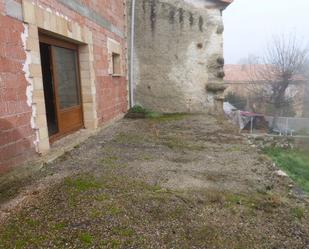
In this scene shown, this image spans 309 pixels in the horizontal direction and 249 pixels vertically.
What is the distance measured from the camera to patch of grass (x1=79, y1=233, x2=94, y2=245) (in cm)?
183

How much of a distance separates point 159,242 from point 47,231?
86 cm

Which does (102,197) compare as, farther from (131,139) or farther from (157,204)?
(131,139)

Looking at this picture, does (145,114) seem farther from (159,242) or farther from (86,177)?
(159,242)

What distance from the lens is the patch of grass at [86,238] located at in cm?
183

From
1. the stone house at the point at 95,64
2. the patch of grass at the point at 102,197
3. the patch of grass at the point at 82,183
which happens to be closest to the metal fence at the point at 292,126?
the stone house at the point at 95,64

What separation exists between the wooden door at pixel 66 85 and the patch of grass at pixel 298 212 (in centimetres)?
352

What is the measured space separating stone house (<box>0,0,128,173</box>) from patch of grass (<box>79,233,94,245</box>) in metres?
1.43

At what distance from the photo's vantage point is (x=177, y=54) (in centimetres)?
852

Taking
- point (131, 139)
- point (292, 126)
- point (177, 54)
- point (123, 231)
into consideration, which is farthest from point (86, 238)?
point (292, 126)

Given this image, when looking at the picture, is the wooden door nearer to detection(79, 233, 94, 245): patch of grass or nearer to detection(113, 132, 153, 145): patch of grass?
detection(113, 132, 153, 145): patch of grass

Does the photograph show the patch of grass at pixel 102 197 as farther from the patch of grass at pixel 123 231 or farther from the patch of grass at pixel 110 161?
the patch of grass at pixel 110 161

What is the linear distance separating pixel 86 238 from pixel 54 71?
10.1ft

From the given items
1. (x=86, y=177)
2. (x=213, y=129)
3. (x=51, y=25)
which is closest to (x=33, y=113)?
(x=86, y=177)

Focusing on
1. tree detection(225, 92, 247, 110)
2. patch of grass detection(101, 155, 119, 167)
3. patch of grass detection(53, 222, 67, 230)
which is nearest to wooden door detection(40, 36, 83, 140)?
patch of grass detection(101, 155, 119, 167)
